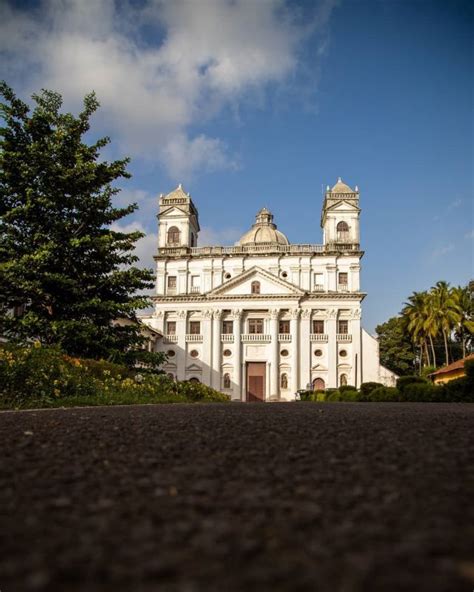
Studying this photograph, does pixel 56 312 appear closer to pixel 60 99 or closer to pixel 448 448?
pixel 60 99

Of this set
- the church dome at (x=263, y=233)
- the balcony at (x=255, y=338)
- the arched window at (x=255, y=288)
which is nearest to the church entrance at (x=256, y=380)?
the balcony at (x=255, y=338)

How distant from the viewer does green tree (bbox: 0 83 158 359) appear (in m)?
16.2

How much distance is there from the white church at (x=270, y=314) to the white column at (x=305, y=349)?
0.30 feet

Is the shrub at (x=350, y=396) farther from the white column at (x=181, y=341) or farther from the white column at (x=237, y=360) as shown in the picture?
the white column at (x=181, y=341)

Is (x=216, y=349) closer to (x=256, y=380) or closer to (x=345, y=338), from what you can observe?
(x=256, y=380)

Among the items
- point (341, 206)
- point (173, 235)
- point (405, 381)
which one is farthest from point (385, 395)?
point (173, 235)

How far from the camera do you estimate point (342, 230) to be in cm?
4728

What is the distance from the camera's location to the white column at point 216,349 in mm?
45250

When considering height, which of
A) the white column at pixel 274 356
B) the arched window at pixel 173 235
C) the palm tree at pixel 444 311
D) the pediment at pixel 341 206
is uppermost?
the pediment at pixel 341 206

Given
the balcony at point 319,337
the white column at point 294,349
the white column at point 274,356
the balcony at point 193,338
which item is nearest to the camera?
the white column at point 294,349

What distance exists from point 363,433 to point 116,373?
11.1 meters

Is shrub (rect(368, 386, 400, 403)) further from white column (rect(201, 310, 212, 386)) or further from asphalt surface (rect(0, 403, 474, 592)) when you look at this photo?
white column (rect(201, 310, 212, 386))

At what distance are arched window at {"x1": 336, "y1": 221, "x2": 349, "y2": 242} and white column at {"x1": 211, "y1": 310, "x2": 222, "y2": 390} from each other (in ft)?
44.8

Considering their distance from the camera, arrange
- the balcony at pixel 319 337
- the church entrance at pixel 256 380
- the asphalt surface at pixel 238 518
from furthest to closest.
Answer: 1. the church entrance at pixel 256 380
2. the balcony at pixel 319 337
3. the asphalt surface at pixel 238 518
